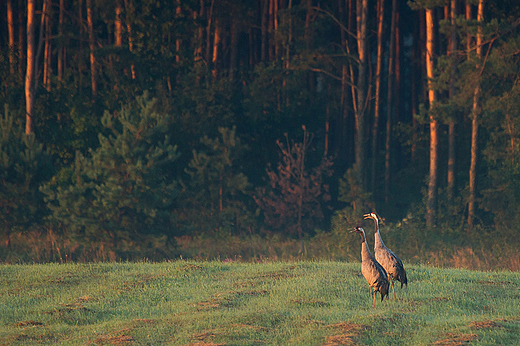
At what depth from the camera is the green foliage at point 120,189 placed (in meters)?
27.4

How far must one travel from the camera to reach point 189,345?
1048 cm

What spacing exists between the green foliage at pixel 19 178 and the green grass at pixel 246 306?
938cm

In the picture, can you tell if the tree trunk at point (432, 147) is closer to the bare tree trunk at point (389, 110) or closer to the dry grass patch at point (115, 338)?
the bare tree trunk at point (389, 110)

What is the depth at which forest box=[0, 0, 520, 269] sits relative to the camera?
2797 cm

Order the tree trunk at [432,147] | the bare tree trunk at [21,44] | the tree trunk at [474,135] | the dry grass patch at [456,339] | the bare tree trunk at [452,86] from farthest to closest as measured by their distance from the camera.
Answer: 1. the bare tree trunk at [21,44]
2. the tree trunk at [432,147]
3. the bare tree trunk at [452,86]
4. the tree trunk at [474,135]
5. the dry grass patch at [456,339]

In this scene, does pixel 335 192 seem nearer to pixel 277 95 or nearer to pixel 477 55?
pixel 277 95

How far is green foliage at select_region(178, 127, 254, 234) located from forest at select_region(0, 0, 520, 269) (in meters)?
0.08

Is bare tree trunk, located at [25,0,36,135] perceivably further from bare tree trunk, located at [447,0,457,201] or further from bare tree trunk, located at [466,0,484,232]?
bare tree trunk, located at [466,0,484,232]

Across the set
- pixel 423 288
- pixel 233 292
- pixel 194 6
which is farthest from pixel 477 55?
pixel 233 292

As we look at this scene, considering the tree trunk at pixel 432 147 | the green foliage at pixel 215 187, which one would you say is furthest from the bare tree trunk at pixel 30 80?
the tree trunk at pixel 432 147

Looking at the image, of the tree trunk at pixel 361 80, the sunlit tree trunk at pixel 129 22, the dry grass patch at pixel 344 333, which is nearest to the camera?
the dry grass patch at pixel 344 333

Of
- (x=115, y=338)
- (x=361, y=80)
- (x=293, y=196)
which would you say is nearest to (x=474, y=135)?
(x=361, y=80)

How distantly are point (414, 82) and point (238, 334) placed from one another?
4144 centimetres

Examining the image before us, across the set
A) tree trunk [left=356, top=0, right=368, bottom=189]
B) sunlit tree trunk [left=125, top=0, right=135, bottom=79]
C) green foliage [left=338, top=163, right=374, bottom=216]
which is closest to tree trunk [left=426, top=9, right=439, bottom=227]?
green foliage [left=338, top=163, right=374, bottom=216]
